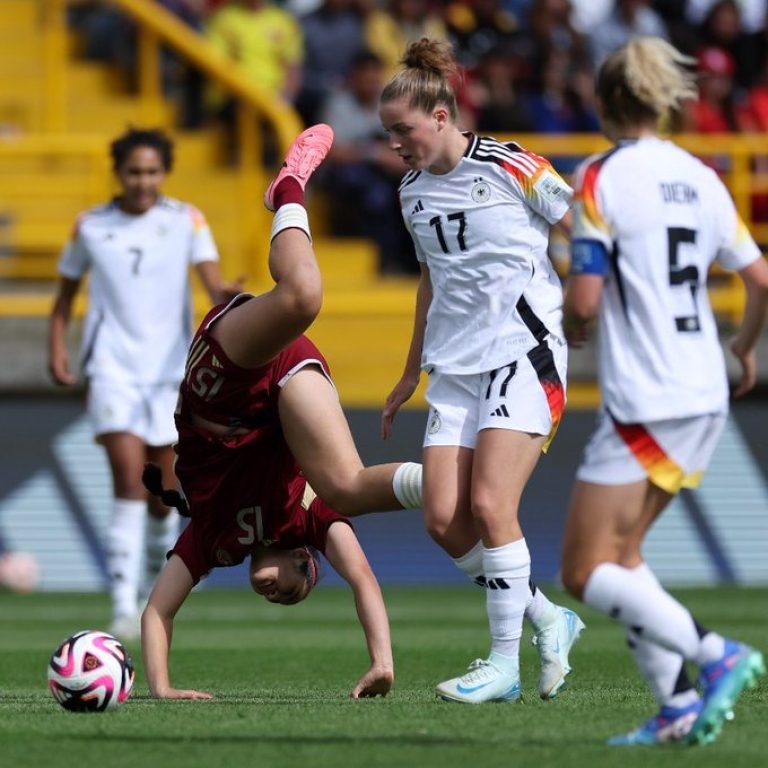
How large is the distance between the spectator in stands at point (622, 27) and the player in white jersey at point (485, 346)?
10421mm

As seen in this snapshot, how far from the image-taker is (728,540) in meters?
14.3

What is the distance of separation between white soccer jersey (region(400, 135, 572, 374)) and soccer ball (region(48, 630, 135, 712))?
1518 millimetres

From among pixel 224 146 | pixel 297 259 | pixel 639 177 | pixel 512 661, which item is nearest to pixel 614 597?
pixel 639 177

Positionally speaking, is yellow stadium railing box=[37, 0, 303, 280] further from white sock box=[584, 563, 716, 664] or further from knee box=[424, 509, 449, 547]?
white sock box=[584, 563, 716, 664]

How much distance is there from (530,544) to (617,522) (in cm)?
922

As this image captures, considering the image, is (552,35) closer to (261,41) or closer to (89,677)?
(261,41)

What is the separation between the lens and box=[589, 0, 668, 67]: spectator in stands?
17.0m

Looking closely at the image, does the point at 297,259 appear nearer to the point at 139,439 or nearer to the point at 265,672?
the point at 265,672

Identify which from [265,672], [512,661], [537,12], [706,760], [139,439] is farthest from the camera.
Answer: [537,12]

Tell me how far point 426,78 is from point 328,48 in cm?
995

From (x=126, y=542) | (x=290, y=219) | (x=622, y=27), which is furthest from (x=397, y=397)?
(x=622, y=27)

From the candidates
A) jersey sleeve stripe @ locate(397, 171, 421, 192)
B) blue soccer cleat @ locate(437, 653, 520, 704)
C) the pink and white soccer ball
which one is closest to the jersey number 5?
blue soccer cleat @ locate(437, 653, 520, 704)

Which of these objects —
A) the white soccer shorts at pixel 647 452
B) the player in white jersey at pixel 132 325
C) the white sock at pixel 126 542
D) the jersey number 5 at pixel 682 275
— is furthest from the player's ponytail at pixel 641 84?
the white sock at pixel 126 542

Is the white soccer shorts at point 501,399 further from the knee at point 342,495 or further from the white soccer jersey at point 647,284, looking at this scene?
the white soccer jersey at point 647,284
